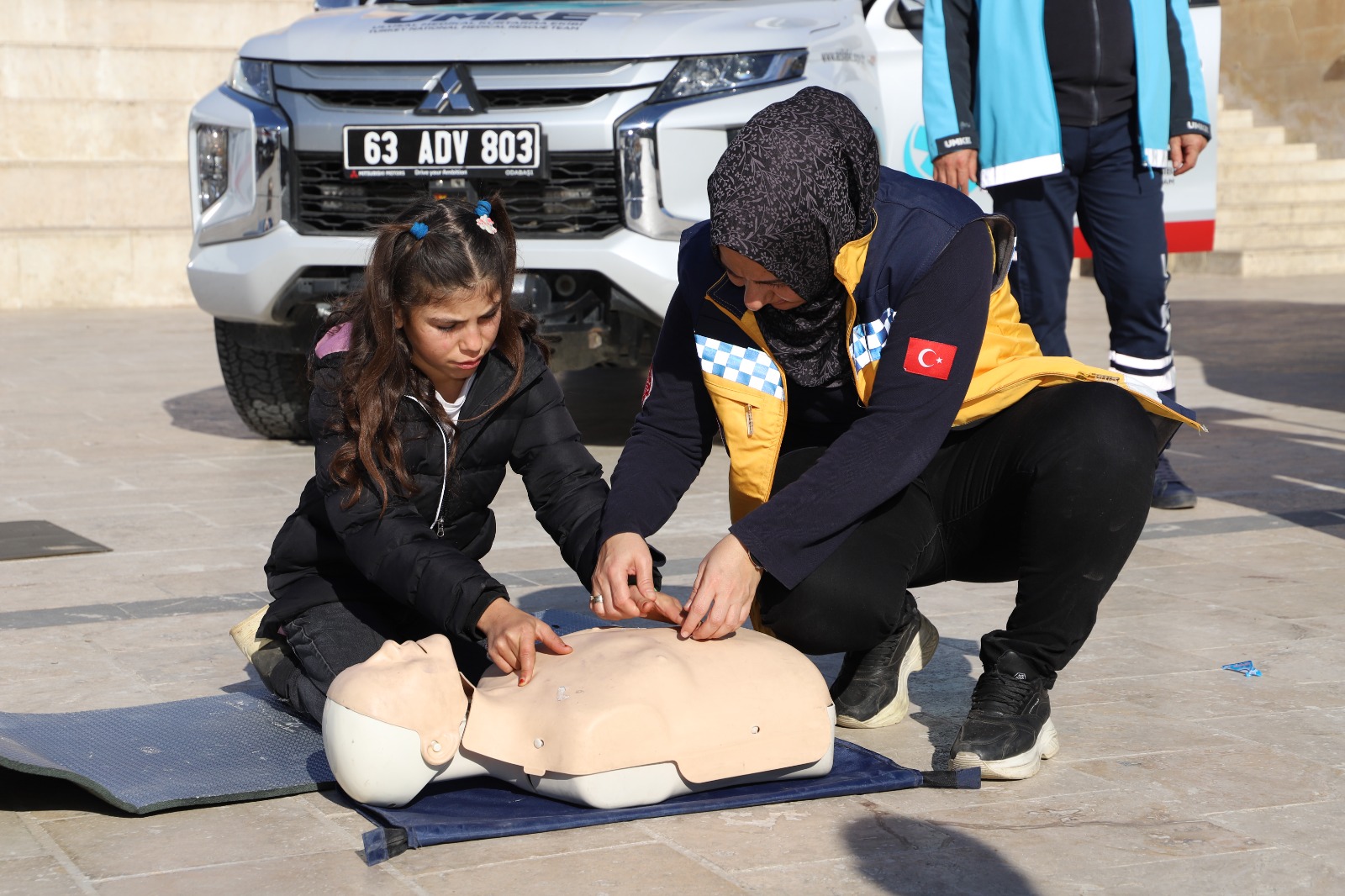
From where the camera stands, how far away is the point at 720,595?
104 inches

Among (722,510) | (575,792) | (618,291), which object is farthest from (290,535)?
(618,291)

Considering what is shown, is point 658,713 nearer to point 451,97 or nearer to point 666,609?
point 666,609

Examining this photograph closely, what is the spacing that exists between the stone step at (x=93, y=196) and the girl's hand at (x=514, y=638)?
10.9 metres

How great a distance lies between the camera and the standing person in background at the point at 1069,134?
4.93 m

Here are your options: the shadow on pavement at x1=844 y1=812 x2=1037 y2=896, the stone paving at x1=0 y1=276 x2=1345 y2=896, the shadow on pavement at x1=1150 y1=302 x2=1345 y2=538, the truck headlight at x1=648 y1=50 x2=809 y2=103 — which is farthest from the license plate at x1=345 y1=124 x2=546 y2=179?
the shadow on pavement at x1=844 y1=812 x2=1037 y2=896

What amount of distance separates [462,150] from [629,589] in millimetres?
3033

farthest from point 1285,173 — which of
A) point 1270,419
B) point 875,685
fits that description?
point 875,685

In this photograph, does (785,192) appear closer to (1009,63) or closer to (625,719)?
(625,719)

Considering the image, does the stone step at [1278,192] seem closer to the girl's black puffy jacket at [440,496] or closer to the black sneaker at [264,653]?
the girl's black puffy jacket at [440,496]

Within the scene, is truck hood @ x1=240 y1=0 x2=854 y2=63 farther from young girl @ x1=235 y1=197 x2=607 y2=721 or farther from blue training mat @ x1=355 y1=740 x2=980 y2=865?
blue training mat @ x1=355 y1=740 x2=980 y2=865

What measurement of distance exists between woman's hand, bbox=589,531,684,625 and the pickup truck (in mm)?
2729

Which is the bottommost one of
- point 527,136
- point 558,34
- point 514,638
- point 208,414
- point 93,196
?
point 208,414

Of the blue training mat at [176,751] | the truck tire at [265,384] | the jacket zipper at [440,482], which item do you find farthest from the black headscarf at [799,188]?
the truck tire at [265,384]

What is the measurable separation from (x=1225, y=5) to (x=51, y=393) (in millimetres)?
15277
